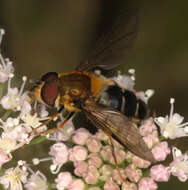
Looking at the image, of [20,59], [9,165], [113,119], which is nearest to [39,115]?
[9,165]

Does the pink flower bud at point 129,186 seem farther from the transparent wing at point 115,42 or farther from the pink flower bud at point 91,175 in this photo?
the transparent wing at point 115,42

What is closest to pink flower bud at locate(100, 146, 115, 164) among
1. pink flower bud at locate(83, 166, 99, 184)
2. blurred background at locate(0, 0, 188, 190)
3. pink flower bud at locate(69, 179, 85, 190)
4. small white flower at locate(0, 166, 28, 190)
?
pink flower bud at locate(83, 166, 99, 184)

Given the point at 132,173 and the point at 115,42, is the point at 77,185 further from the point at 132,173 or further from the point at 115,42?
the point at 115,42

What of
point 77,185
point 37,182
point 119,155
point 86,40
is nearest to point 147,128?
point 119,155

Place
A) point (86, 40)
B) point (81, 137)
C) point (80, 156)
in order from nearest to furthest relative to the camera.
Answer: point (80, 156) → point (81, 137) → point (86, 40)

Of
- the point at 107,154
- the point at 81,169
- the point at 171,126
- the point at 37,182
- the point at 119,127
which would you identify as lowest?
the point at 37,182
